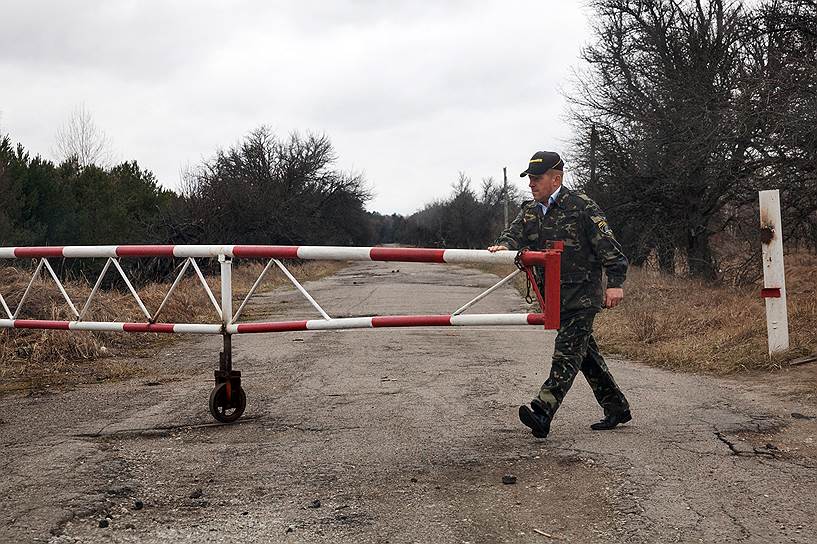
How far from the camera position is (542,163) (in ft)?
18.3

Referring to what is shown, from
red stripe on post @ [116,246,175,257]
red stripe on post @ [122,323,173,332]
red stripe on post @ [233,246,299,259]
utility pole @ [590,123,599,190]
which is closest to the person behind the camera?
red stripe on post @ [233,246,299,259]

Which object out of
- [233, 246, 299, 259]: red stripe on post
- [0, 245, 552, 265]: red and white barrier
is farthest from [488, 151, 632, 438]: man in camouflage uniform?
[233, 246, 299, 259]: red stripe on post

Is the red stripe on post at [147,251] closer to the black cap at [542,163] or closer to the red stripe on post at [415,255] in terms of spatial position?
the red stripe on post at [415,255]

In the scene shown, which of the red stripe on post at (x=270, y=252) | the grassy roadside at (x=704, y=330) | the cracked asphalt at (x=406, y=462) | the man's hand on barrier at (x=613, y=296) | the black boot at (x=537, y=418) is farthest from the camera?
the grassy roadside at (x=704, y=330)

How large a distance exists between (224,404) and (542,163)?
9.00ft

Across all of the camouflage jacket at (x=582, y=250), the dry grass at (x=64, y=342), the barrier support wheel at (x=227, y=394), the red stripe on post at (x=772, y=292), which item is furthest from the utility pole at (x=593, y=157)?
the barrier support wheel at (x=227, y=394)

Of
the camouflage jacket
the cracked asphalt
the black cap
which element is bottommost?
the cracked asphalt

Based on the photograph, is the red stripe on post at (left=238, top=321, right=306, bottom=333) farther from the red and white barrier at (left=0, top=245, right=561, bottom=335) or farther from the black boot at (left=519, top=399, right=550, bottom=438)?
the black boot at (left=519, top=399, right=550, bottom=438)

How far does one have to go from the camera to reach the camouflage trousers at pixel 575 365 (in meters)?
5.37

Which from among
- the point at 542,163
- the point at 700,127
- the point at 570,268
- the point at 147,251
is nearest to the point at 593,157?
the point at 700,127

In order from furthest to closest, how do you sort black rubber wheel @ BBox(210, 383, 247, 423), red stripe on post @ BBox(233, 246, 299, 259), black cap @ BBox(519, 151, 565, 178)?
black rubber wheel @ BBox(210, 383, 247, 423)
red stripe on post @ BBox(233, 246, 299, 259)
black cap @ BBox(519, 151, 565, 178)

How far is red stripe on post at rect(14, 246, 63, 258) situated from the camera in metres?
6.61

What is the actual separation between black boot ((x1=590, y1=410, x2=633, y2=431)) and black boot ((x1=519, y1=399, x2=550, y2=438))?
0.52 metres

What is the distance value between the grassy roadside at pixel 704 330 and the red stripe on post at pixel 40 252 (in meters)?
3.42
